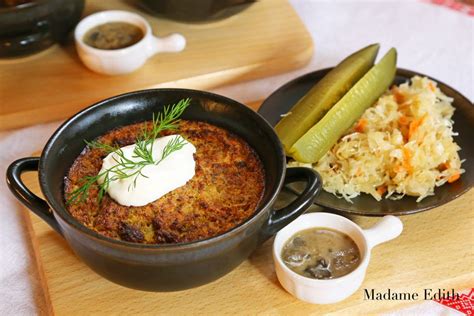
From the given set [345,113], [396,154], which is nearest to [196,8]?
[345,113]

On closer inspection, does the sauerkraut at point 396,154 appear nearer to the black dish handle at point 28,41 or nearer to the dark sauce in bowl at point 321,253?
the dark sauce in bowl at point 321,253

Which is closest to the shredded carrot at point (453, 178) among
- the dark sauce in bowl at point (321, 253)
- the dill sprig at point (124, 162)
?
the dark sauce in bowl at point (321, 253)

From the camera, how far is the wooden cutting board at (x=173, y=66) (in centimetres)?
306

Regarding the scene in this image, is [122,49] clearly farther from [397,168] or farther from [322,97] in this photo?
[397,168]

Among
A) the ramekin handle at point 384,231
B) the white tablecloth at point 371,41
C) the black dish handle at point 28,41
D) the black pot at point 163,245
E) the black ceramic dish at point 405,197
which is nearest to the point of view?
the black pot at point 163,245

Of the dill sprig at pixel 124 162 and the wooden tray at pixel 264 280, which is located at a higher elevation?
the dill sprig at pixel 124 162

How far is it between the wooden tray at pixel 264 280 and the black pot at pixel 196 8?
132cm

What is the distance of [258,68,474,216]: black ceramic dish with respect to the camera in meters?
2.40

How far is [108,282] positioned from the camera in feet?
7.42

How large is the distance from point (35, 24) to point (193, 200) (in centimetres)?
140

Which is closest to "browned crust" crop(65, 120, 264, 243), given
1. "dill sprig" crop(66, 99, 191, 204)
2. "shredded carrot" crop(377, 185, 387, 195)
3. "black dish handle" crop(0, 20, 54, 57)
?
"dill sprig" crop(66, 99, 191, 204)

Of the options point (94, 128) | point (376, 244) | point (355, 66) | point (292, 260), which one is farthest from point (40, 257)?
point (355, 66)

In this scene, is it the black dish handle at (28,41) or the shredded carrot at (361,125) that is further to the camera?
the black dish handle at (28,41)

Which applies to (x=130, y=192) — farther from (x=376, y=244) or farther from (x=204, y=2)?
(x=204, y=2)
